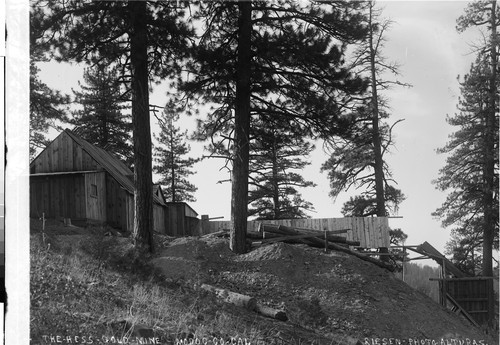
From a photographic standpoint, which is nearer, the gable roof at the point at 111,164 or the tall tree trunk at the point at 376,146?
the tall tree trunk at the point at 376,146

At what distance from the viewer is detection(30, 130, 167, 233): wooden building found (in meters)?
19.4

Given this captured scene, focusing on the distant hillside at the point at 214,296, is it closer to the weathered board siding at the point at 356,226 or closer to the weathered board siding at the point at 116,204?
the weathered board siding at the point at 356,226

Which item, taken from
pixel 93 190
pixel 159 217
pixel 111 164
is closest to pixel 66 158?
pixel 93 190

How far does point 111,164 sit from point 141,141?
9884 millimetres

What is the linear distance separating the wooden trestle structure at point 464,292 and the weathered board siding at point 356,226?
1.48 m

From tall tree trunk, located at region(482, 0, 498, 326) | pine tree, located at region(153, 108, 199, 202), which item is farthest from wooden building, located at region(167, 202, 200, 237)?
tall tree trunk, located at region(482, 0, 498, 326)

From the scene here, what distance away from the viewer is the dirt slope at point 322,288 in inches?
534

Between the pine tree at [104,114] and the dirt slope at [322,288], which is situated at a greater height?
the pine tree at [104,114]

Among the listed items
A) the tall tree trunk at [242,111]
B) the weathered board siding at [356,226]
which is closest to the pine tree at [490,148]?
the weathered board siding at [356,226]

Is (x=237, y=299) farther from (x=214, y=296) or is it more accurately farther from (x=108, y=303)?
(x=108, y=303)

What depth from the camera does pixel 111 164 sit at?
83.0ft

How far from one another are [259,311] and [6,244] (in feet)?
21.5

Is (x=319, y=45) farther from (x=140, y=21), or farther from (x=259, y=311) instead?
(x=259, y=311)

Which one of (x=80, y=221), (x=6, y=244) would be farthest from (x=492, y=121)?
(x=6, y=244)
